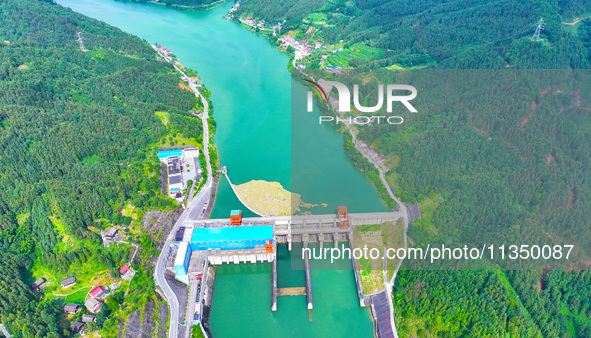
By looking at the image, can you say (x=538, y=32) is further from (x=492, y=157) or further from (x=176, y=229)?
(x=176, y=229)

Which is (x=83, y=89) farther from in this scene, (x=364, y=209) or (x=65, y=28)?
(x=364, y=209)

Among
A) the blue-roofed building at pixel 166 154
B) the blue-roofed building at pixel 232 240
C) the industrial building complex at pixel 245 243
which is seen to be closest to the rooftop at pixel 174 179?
the blue-roofed building at pixel 166 154

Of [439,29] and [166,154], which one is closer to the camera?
[166,154]

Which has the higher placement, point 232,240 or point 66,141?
point 66,141

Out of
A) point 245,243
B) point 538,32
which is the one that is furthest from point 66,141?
point 538,32

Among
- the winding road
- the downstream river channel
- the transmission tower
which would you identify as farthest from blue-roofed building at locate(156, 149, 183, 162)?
the transmission tower

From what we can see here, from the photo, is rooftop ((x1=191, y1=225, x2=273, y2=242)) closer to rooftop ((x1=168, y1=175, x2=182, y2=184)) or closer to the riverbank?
rooftop ((x1=168, y1=175, x2=182, y2=184))

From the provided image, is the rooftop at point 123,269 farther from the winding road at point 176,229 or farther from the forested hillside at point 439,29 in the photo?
the forested hillside at point 439,29

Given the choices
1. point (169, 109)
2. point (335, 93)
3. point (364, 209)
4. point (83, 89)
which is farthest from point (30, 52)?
point (364, 209)
